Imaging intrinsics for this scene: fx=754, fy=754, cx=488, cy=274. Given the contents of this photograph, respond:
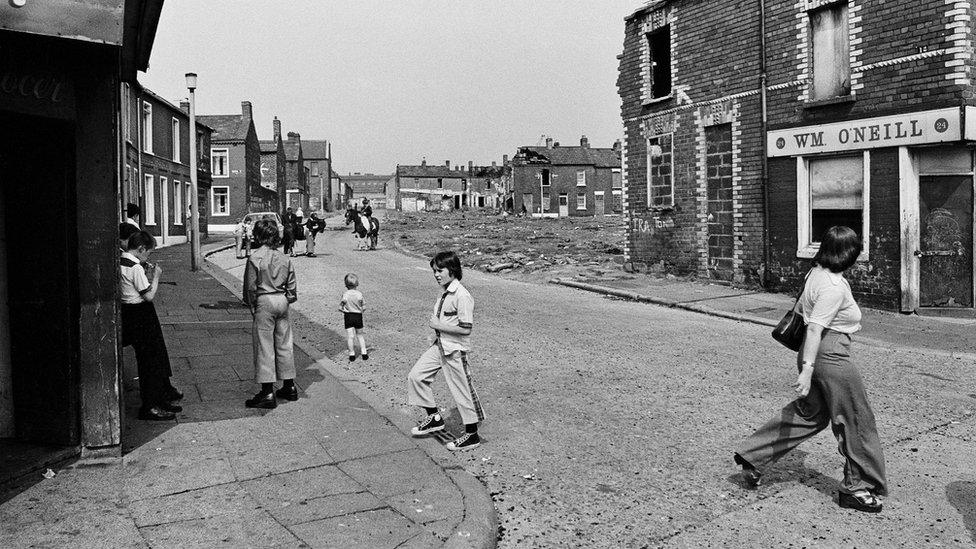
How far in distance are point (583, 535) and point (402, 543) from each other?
1093 mm

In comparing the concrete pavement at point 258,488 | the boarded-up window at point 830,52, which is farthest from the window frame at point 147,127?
the concrete pavement at point 258,488

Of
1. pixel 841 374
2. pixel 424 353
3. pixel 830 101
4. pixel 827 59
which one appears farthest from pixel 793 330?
pixel 827 59

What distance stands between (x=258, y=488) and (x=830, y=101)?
13.3 m

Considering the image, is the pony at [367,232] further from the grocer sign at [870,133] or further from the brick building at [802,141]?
the grocer sign at [870,133]

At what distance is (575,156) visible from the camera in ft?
251

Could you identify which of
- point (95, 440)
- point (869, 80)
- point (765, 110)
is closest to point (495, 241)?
point (765, 110)

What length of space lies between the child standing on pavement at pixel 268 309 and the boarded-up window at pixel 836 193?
11.3m

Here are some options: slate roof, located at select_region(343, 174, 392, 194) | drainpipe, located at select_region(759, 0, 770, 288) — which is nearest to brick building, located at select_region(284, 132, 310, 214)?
drainpipe, located at select_region(759, 0, 770, 288)

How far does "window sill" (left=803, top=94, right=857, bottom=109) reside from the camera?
559 inches

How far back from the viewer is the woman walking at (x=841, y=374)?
15.6ft

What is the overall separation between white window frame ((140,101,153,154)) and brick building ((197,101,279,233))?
1598cm

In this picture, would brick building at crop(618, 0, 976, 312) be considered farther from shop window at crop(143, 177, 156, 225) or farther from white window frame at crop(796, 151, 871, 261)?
shop window at crop(143, 177, 156, 225)

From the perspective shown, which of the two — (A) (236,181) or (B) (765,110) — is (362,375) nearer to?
(B) (765,110)

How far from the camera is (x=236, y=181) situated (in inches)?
2041
